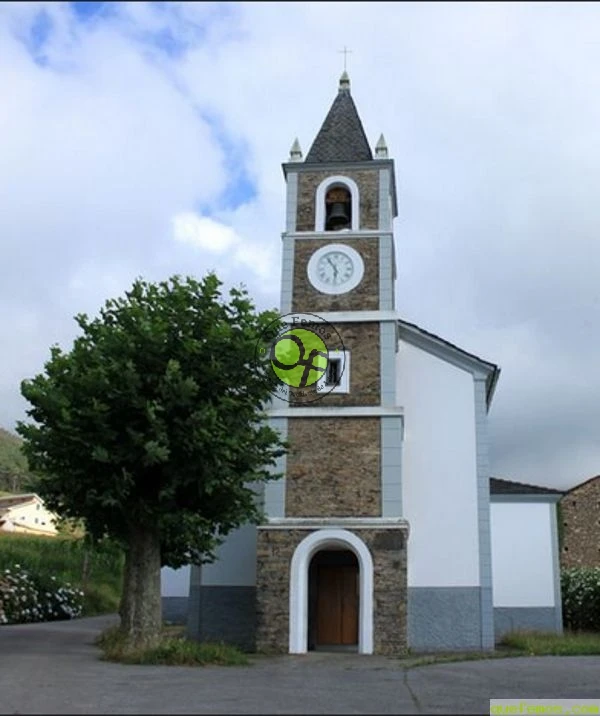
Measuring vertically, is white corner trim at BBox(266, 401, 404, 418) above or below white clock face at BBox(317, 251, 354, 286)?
below

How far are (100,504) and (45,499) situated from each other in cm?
139

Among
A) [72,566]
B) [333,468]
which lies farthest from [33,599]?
[333,468]

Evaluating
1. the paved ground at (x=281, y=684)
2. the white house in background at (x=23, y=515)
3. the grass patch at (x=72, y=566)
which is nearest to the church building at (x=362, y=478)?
the paved ground at (x=281, y=684)

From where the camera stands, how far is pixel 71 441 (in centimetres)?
1769

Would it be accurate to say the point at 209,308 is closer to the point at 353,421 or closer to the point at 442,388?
the point at 353,421

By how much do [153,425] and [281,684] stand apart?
17.6 feet

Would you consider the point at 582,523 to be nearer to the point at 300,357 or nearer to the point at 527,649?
the point at 527,649

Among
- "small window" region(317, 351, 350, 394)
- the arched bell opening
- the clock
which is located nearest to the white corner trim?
"small window" region(317, 351, 350, 394)

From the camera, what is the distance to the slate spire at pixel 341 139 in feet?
80.8

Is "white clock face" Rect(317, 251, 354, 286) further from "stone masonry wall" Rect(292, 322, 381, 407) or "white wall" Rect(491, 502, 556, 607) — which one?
"white wall" Rect(491, 502, 556, 607)

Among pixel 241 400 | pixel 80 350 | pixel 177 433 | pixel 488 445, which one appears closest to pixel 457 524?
pixel 488 445

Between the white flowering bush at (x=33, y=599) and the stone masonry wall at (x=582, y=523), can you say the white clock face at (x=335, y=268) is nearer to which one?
the white flowering bush at (x=33, y=599)

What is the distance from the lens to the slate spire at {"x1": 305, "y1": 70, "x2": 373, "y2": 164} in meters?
24.6
